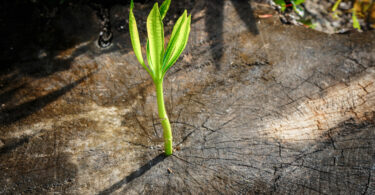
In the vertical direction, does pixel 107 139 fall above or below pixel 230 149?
above

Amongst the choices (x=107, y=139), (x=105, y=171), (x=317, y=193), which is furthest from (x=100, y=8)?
(x=317, y=193)

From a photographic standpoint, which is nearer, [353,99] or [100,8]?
[353,99]

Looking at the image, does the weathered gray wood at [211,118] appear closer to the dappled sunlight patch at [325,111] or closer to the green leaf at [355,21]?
the dappled sunlight patch at [325,111]

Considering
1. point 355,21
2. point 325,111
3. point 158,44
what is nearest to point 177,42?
point 158,44

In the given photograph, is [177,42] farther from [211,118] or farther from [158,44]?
[211,118]

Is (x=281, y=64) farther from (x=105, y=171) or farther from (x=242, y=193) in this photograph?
(x=105, y=171)

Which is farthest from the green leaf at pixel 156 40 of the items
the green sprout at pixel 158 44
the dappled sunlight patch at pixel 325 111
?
the dappled sunlight patch at pixel 325 111
